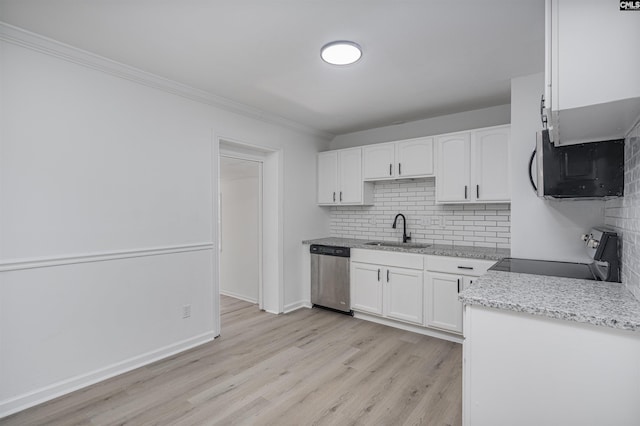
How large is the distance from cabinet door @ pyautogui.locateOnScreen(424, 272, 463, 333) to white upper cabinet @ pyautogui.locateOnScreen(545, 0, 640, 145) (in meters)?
2.25

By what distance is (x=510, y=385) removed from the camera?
4.76 ft

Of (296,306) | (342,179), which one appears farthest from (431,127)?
(296,306)

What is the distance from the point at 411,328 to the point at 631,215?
2402mm

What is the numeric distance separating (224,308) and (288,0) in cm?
378

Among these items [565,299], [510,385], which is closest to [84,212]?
[510,385]

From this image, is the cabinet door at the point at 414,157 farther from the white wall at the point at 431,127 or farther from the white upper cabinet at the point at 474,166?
the white wall at the point at 431,127

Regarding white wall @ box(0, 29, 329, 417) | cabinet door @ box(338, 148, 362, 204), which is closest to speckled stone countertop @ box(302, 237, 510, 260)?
cabinet door @ box(338, 148, 362, 204)

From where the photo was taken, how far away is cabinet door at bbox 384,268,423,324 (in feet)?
11.3

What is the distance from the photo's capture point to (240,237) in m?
4.80

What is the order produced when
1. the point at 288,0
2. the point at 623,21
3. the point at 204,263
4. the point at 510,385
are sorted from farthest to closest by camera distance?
the point at 204,263
the point at 288,0
the point at 510,385
the point at 623,21

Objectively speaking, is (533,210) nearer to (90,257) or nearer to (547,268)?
(547,268)

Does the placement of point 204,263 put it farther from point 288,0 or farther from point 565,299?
point 565,299

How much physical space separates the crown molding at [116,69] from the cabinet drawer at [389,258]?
2.01 meters

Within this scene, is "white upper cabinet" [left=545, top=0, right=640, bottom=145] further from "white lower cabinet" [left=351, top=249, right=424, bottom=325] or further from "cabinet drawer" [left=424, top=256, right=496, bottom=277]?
"white lower cabinet" [left=351, top=249, right=424, bottom=325]
